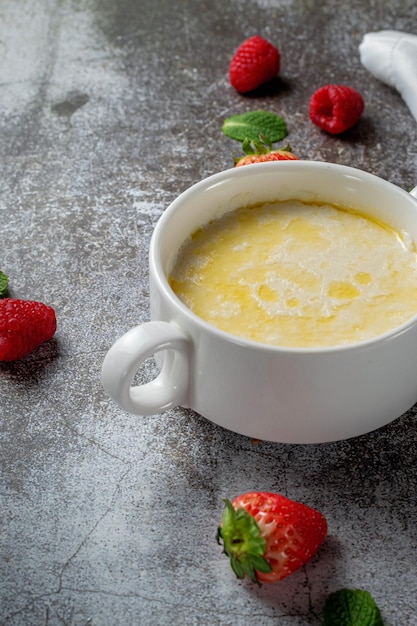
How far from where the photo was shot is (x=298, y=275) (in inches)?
49.5

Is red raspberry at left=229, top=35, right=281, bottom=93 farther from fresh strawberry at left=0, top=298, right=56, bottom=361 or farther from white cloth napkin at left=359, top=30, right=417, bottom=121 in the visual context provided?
fresh strawberry at left=0, top=298, right=56, bottom=361

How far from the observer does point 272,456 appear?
1.26 metres

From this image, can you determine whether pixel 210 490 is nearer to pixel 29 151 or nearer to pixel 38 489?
pixel 38 489

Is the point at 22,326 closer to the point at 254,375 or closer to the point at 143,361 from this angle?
the point at 143,361

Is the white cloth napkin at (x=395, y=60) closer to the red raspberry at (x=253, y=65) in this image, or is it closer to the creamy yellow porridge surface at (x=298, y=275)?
the red raspberry at (x=253, y=65)

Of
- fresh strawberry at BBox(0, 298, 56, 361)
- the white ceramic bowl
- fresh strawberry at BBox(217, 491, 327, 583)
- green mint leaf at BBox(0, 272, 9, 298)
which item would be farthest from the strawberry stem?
green mint leaf at BBox(0, 272, 9, 298)

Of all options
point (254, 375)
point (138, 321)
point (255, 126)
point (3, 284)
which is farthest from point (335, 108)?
point (254, 375)

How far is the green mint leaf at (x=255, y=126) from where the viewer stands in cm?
183

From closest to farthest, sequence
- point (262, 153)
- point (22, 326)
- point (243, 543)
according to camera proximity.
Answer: point (243, 543), point (22, 326), point (262, 153)

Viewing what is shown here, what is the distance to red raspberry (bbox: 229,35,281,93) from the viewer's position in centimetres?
194

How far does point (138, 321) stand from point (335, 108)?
0.68 m

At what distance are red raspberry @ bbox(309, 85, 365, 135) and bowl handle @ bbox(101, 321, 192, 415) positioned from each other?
82cm

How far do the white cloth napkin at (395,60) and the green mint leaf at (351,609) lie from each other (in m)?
1.12

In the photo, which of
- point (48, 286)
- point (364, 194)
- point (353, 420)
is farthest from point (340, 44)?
point (353, 420)
